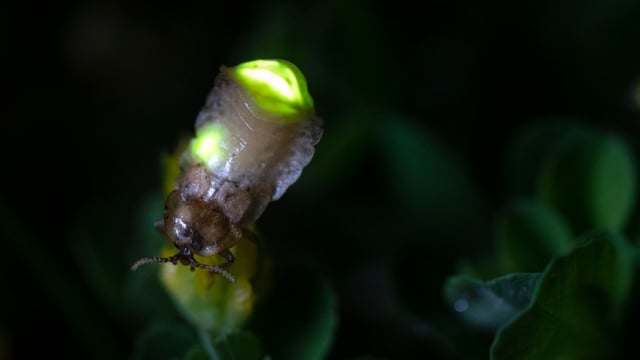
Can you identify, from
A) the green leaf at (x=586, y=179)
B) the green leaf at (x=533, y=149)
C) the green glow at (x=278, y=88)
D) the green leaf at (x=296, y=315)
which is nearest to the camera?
the green glow at (x=278, y=88)

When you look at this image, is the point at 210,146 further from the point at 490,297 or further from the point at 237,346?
the point at 490,297

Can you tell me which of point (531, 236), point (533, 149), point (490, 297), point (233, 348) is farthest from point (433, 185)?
point (233, 348)

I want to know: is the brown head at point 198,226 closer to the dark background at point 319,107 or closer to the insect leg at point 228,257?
the insect leg at point 228,257

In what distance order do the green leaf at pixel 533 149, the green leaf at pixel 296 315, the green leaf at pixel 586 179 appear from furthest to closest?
the green leaf at pixel 533 149, the green leaf at pixel 586 179, the green leaf at pixel 296 315

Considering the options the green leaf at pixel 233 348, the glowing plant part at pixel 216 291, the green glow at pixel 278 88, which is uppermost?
the green glow at pixel 278 88

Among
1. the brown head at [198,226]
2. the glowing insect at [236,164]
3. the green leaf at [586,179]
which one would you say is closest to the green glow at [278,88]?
the glowing insect at [236,164]

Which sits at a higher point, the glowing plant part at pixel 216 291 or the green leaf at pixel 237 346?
the glowing plant part at pixel 216 291
